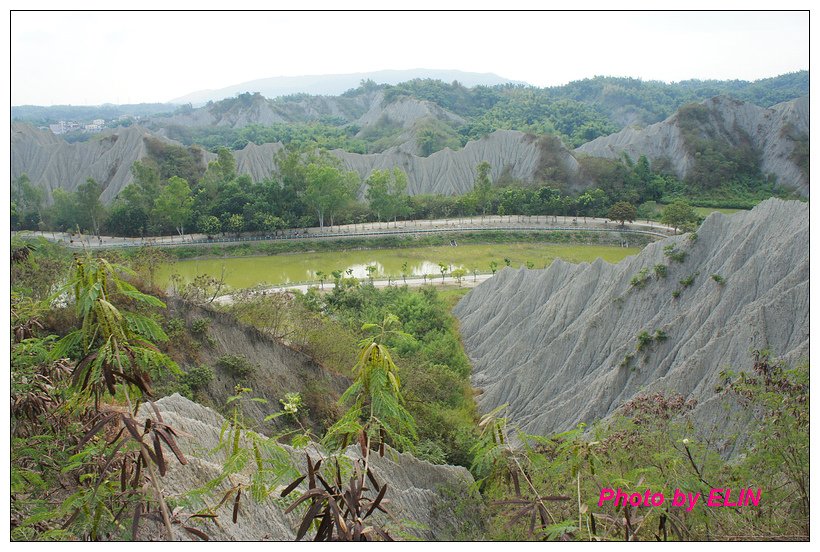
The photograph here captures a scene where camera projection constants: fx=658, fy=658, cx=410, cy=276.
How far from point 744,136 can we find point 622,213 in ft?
75.4

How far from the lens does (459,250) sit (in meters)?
39.2

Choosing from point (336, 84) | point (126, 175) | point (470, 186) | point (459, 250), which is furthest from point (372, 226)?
point (336, 84)

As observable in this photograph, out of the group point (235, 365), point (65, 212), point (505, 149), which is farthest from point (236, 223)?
point (505, 149)

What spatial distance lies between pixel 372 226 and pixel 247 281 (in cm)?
1297

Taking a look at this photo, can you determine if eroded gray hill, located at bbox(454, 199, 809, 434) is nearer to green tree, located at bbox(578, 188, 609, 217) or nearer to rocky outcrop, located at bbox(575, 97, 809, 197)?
green tree, located at bbox(578, 188, 609, 217)

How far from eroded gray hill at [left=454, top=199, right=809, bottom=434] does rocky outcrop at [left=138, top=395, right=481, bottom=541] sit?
15.5ft

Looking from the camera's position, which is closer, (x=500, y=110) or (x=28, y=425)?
(x=28, y=425)

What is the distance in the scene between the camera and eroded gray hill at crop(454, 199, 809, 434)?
1265cm

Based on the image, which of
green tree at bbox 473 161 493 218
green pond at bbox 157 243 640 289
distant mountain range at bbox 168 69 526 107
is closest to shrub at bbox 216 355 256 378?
green pond at bbox 157 243 640 289

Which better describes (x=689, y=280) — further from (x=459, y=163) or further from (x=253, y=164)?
(x=253, y=164)

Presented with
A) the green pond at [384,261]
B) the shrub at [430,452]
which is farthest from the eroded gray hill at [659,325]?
the green pond at [384,261]

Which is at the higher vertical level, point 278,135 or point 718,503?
point 278,135

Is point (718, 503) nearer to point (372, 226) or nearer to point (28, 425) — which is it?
point (28, 425)

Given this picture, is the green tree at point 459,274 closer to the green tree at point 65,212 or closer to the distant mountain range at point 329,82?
the green tree at point 65,212
